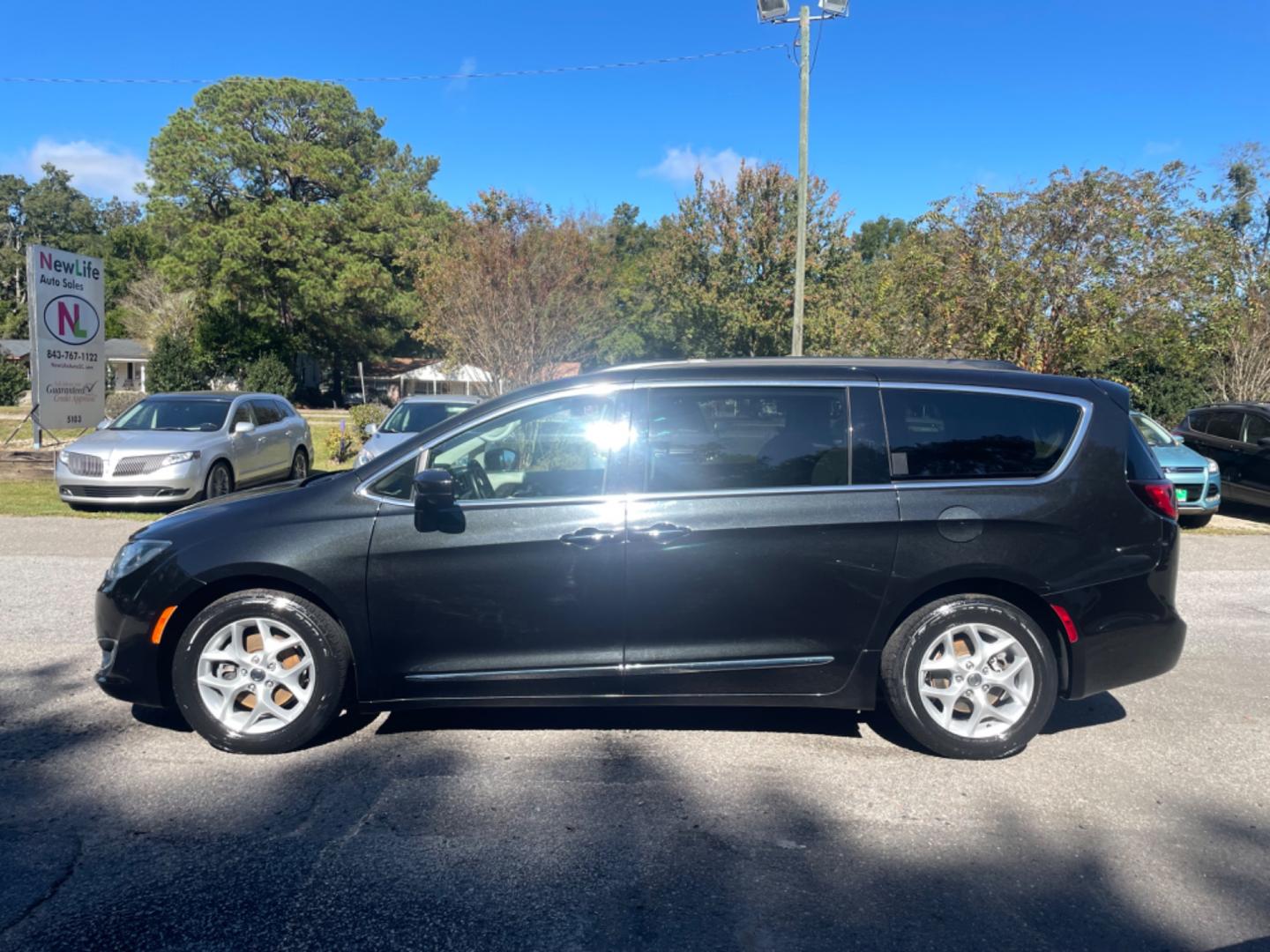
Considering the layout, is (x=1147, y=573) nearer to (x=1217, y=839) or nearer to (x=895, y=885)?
(x=1217, y=839)

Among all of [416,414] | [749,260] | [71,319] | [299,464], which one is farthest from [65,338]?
[749,260]

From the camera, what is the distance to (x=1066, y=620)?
4422 mm

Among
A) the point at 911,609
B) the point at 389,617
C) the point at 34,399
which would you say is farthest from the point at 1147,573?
the point at 34,399

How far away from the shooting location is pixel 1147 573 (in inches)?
177

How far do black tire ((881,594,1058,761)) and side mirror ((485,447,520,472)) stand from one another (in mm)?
2091

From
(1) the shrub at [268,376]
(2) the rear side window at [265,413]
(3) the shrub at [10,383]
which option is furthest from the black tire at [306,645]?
(1) the shrub at [268,376]

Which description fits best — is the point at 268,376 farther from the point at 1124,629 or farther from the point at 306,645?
the point at 1124,629

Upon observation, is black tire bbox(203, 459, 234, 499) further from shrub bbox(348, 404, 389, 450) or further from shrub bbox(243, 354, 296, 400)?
shrub bbox(243, 354, 296, 400)

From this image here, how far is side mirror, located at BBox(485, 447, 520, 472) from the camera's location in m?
4.75

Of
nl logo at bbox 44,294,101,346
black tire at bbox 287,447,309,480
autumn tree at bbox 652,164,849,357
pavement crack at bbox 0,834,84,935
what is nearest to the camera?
pavement crack at bbox 0,834,84,935

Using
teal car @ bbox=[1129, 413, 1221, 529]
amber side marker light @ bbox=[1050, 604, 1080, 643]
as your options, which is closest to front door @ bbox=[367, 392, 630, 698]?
amber side marker light @ bbox=[1050, 604, 1080, 643]

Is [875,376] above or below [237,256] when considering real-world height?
below

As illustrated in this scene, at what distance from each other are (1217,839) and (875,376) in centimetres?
241

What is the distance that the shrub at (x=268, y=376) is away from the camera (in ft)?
151
